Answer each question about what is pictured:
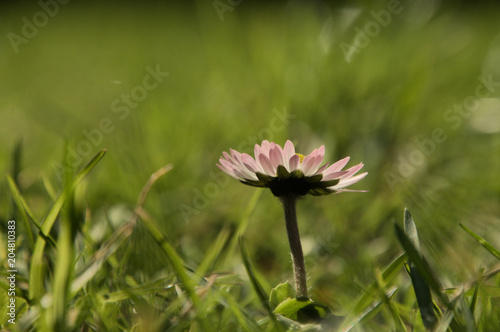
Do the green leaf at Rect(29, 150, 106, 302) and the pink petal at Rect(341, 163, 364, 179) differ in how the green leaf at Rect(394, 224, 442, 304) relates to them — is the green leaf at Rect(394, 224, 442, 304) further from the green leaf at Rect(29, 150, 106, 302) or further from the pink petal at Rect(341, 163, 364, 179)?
the green leaf at Rect(29, 150, 106, 302)

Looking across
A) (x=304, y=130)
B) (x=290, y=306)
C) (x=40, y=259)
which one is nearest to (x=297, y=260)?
(x=290, y=306)

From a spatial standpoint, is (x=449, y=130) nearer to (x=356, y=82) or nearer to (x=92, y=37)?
(x=356, y=82)

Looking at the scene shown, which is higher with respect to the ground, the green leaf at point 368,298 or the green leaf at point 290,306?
the green leaf at point 290,306

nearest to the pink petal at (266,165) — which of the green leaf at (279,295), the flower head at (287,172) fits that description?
the flower head at (287,172)

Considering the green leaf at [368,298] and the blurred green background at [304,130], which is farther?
the blurred green background at [304,130]

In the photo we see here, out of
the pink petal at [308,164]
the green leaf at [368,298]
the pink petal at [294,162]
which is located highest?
the pink petal at [294,162]

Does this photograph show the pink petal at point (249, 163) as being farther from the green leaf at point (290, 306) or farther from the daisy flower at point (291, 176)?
the green leaf at point (290, 306)

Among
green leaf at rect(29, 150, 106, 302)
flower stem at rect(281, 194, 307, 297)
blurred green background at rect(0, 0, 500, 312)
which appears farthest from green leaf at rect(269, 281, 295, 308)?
green leaf at rect(29, 150, 106, 302)
